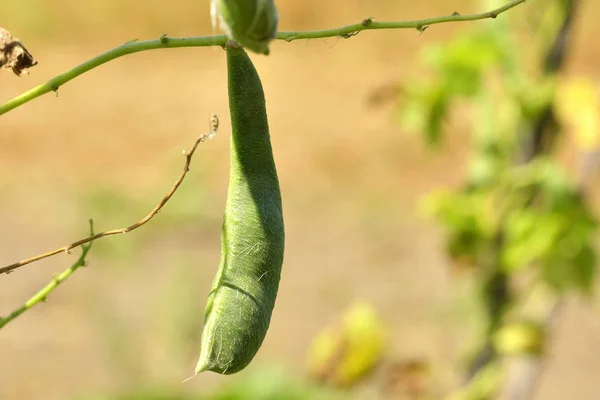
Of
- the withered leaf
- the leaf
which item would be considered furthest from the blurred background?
the withered leaf

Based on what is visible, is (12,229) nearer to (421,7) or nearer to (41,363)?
(41,363)

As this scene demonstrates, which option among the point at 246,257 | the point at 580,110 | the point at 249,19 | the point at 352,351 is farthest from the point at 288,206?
the point at 249,19

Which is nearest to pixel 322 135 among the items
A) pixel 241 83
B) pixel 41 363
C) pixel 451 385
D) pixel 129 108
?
pixel 129 108

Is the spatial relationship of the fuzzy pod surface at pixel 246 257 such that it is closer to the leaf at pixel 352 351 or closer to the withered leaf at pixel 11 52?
the withered leaf at pixel 11 52

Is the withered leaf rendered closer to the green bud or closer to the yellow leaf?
the green bud

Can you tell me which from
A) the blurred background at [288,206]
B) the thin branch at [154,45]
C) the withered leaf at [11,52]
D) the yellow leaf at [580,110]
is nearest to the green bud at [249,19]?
the thin branch at [154,45]

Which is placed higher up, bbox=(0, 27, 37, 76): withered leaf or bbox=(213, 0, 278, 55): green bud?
bbox=(0, 27, 37, 76): withered leaf
